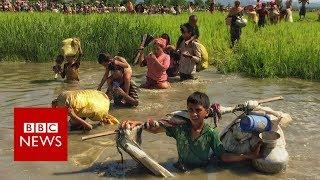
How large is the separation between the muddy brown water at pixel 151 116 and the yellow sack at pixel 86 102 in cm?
28

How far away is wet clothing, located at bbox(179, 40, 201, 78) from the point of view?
31.2 feet

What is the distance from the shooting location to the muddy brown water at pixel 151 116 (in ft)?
15.7

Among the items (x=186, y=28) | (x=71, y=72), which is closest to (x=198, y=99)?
(x=186, y=28)

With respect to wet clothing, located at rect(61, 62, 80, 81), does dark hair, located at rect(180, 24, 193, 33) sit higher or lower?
higher

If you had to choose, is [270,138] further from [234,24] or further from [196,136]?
[234,24]

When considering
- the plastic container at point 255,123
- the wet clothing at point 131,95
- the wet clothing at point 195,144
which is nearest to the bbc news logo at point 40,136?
the wet clothing at point 195,144

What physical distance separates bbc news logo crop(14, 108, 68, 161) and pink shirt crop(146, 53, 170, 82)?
369 cm

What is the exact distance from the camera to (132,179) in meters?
4.60

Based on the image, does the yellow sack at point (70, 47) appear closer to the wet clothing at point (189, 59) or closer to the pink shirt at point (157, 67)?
the pink shirt at point (157, 67)

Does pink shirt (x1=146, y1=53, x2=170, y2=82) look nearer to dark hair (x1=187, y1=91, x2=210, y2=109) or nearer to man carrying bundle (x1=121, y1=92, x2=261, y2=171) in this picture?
man carrying bundle (x1=121, y1=92, x2=261, y2=171)

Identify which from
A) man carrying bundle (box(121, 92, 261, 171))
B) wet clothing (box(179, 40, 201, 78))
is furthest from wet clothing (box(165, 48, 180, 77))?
man carrying bundle (box(121, 92, 261, 171))

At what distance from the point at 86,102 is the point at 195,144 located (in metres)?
1.92

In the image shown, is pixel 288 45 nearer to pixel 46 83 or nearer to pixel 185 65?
pixel 185 65

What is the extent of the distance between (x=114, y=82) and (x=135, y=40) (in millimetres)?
5345
